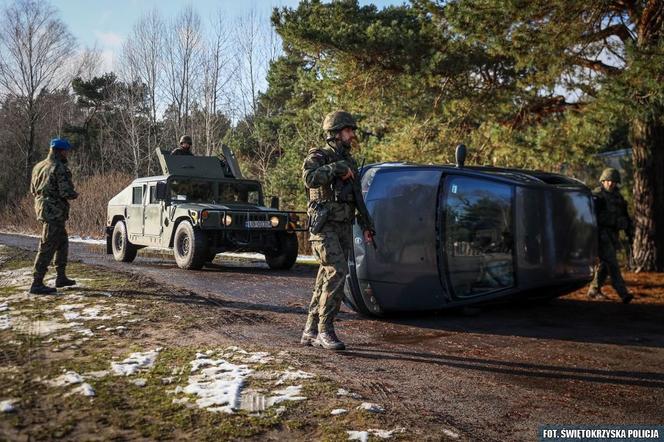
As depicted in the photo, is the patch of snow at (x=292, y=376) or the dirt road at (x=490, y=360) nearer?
the dirt road at (x=490, y=360)

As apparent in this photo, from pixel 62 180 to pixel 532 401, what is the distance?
6.01 meters

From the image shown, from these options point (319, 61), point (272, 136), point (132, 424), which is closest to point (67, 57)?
point (272, 136)

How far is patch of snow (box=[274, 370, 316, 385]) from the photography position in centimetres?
378

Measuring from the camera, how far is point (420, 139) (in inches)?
481

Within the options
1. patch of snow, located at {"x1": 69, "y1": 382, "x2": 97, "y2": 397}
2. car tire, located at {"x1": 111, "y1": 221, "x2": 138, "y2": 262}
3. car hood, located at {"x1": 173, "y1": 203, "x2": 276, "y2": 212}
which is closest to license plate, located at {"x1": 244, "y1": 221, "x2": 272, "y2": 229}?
car hood, located at {"x1": 173, "y1": 203, "x2": 276, "y2": 212}

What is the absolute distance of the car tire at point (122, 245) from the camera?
40.6 ft

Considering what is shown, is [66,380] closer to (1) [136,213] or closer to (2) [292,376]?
(2) [292,376]

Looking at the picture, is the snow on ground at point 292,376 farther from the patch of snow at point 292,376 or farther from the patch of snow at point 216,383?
the patch of snow at point 216,383

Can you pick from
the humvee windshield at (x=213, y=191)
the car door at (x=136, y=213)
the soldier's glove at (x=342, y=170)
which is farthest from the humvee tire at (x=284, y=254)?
the soldier's glove at (x=342, y=170)

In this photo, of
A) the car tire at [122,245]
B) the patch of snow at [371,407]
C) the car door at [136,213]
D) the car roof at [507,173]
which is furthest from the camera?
the car tire at [122,245]

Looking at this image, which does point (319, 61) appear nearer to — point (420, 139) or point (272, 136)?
point (420, 139)

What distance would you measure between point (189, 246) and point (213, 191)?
1.59 meters

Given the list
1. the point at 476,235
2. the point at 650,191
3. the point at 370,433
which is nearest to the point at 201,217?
the point at 476,235

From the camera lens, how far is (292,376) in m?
3.88
